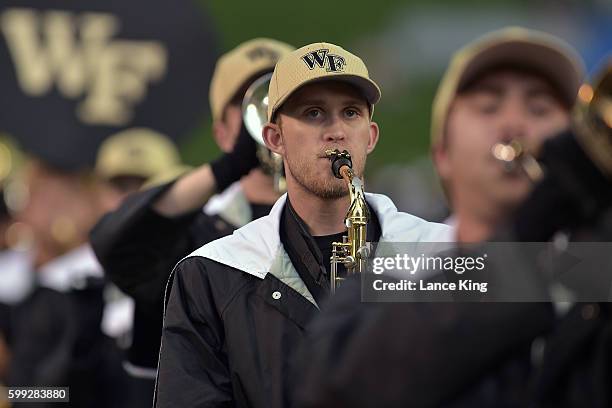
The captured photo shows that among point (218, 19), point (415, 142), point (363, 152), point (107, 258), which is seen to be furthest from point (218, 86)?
point (218, 19)

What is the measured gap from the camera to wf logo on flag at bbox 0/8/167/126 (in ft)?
47.2

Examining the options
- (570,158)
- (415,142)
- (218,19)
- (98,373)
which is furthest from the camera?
(218,19)

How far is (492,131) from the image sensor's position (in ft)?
11.0

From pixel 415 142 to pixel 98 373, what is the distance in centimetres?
549

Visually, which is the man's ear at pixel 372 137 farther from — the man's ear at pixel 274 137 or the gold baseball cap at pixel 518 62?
the gold baseball cap at pixel 518 62

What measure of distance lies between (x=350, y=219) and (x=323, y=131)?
30cm

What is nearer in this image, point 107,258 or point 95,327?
point 107,258

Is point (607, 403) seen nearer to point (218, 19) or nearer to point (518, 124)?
point (518, 124)

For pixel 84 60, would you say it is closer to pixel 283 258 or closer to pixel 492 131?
pixel 283 258

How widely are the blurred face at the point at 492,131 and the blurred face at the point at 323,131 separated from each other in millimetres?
1256

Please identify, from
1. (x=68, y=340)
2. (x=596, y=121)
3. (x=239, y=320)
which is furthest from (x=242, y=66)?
(x=596, y=121)

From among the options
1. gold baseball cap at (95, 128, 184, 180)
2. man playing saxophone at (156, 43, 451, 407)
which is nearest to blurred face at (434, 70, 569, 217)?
man playing saxophone at (156, 43, 451, 407)

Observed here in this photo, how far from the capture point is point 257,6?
14.1 metres

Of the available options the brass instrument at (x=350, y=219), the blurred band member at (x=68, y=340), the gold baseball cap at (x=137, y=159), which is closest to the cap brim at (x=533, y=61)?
the brass instrument at (x=350, y=219)
